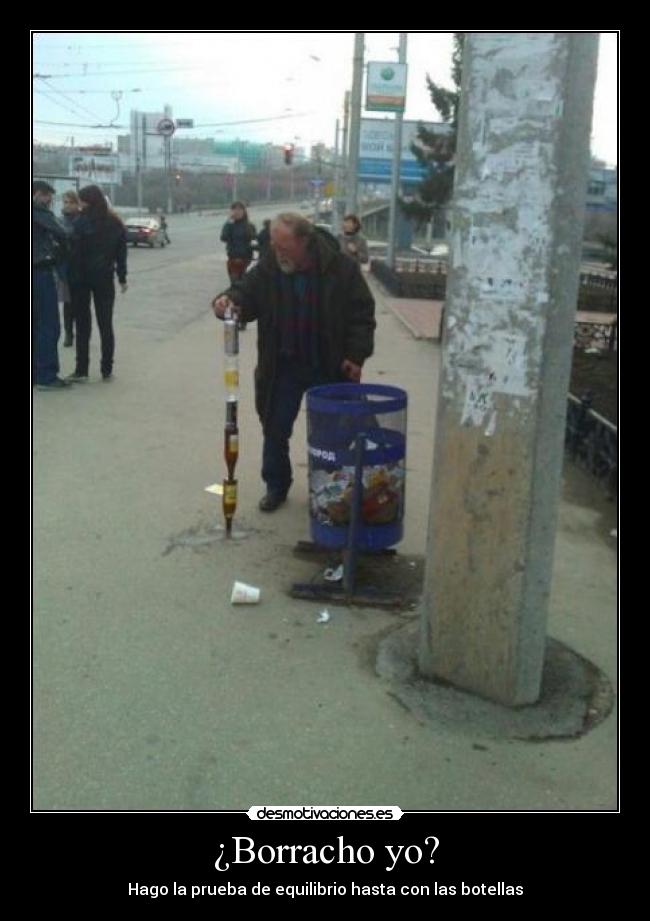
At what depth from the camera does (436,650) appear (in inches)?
147

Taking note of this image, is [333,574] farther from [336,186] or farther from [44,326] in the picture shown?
[336,186]

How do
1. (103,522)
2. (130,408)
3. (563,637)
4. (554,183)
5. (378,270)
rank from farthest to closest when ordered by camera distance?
(378,270)
(130,408)
(103,522)
(563,637)
(554,183)

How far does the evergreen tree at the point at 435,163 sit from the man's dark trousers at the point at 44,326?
1854 centimetres

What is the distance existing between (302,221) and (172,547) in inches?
75.3

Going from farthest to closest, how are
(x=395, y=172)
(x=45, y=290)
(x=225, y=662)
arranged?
(x=395, y=172)
(x=45, y=290)
(x=225, y=662)

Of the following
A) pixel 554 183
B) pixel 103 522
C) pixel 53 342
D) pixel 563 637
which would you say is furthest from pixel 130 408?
pixel 554 183

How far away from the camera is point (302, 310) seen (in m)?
5.19

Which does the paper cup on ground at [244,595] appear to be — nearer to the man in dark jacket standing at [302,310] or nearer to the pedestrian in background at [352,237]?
the man in dark jacket standing at [302,310]

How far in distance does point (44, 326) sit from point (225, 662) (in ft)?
19.1

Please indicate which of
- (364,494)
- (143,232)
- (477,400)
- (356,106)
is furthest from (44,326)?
(143,232)

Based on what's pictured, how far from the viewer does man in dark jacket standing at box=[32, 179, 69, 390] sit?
8.59 meters

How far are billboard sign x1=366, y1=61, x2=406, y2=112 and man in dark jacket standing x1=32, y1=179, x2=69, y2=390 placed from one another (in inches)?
508

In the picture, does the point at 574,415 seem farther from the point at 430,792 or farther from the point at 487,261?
the point at 430,792

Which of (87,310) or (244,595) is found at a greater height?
(87,310)
